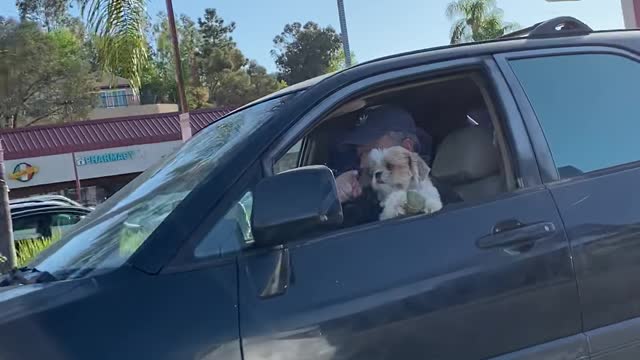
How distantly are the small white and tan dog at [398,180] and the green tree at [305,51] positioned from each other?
59.9m

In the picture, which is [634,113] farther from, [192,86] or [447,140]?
[192,86]

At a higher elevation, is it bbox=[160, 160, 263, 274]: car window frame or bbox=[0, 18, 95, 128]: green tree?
bbox=[0, 18, 95, 128]: green tree

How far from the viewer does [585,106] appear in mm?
2938

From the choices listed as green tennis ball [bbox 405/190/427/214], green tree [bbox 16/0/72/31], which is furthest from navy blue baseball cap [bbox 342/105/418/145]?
green tree [bbox 16/0/72/31]

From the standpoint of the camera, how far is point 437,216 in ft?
8.11

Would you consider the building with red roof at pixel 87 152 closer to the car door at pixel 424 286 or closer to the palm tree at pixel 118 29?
the palm tree at pixel 118 29

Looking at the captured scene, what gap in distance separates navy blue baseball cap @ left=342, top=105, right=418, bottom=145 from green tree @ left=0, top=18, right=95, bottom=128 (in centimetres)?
3627

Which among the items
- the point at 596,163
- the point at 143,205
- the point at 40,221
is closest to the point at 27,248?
the point at 40,221

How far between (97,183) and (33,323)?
28.2 m

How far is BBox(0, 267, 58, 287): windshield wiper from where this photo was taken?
2352 millimetres

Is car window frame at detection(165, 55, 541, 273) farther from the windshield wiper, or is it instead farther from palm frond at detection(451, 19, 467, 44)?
palm frond at detection(451, 19, 467, 44)

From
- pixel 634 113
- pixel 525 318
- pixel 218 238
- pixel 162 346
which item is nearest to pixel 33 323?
pixel 162 346

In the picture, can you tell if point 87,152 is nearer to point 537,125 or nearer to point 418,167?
point 418,167

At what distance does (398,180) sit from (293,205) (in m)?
0.60
